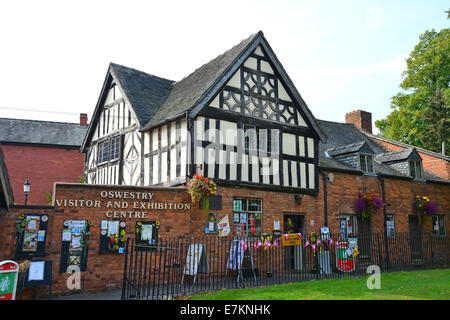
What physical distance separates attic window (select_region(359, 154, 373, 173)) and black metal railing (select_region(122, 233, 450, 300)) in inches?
119

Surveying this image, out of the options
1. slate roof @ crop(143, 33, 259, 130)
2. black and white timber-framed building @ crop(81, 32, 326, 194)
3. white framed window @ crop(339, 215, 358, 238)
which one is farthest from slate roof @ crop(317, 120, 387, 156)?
slate roof @ crop(143, 33, 259, 130)

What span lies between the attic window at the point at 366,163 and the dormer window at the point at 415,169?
280 cm

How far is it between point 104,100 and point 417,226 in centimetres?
1665

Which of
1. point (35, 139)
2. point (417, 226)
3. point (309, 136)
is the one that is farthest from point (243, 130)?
point (35, 139)

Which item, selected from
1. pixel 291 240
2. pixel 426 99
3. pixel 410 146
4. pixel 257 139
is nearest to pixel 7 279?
pixel 291 240

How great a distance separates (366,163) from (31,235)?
46.9 ft

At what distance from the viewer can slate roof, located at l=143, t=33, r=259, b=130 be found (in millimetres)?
13602

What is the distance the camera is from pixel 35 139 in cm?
2695

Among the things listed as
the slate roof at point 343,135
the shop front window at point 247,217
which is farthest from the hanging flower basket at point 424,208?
the shop front window at point 247,217

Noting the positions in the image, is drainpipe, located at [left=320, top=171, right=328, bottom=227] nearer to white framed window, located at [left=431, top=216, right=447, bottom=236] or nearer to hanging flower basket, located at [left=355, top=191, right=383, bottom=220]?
hanging flower basket, located at [left=355, top=191, right=383, bottom=220]

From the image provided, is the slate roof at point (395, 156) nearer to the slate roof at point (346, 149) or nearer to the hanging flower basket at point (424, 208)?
the hanging flower basket at point (424, 208)

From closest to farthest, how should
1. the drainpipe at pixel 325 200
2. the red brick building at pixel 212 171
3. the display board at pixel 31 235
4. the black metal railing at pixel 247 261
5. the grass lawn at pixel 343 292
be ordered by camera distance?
the grass lawn at pixel 343 292
the black metal railing at pixel 247 261
the display board at pixel 31 235
the red brick building at pixel 212 171
the drainpipe at pixel 325 200

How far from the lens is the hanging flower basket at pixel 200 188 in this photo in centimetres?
1193

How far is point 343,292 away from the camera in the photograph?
30.0 ft
